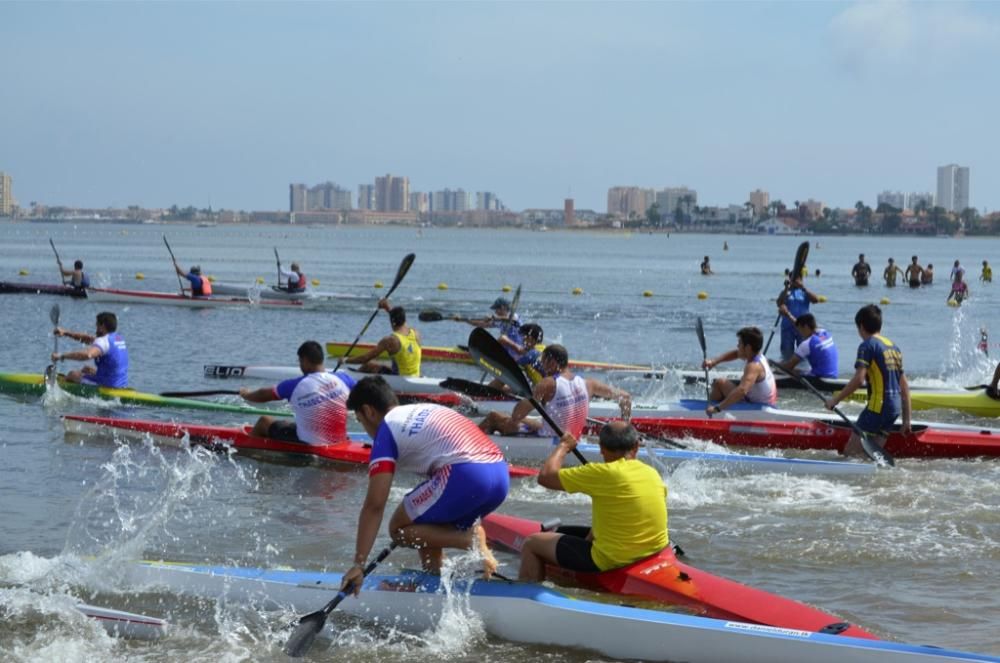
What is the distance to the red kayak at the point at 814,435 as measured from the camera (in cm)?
1368

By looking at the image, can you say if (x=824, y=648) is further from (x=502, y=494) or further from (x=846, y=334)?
(x=846, y=334)

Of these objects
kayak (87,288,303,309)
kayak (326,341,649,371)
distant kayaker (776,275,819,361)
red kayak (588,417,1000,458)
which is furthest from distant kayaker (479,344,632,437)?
kayak (87,288,303,309)

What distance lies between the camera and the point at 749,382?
14453mm

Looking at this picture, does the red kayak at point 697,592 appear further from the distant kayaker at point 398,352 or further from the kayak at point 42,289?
the kayak at point 42,289

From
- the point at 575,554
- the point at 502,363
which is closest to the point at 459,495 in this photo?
the point at 575,554

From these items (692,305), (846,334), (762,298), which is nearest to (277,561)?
(846,334)

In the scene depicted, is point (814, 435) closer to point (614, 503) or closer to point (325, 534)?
point (325, 534)

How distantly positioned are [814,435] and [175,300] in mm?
25683

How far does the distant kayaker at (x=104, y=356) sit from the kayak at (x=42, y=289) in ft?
73.0

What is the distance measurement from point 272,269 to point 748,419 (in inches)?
2181

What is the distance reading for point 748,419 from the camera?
49.6ft

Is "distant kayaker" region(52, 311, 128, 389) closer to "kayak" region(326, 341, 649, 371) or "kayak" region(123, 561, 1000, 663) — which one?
"kayak" region(326, 341, 649, 371)

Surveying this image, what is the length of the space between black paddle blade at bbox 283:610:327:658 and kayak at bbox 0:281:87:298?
32824 mm

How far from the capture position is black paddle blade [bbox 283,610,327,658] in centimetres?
737
